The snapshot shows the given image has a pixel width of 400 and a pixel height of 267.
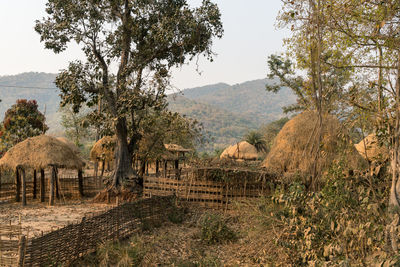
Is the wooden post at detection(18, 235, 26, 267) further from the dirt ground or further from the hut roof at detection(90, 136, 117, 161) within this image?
the hut roof at detection(90, 136, 117, 161)

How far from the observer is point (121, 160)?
1539cm

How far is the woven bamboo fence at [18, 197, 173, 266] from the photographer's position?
6.23 metres

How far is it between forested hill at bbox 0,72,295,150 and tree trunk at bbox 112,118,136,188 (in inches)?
2787

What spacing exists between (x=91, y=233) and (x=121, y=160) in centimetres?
795

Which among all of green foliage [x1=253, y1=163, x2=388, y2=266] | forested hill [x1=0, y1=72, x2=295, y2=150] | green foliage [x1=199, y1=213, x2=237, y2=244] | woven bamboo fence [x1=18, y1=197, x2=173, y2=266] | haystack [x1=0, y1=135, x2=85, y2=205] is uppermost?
forested hill [x1=0, y1=72, x2=295, y2=150]

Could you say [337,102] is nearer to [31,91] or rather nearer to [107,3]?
[107,3]

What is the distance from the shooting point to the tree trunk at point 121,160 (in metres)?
15.2

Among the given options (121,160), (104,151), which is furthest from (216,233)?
(104,151)

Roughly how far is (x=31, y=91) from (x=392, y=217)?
162718mm

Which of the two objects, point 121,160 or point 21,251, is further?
point 121,160

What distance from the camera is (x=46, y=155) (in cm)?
1484

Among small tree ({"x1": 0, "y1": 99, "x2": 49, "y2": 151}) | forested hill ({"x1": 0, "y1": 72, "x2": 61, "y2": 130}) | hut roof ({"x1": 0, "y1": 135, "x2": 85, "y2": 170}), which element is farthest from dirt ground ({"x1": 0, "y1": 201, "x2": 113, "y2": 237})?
forested hill ({"x1": 0, "y1": 72, "x2": 61, "y2": 130})

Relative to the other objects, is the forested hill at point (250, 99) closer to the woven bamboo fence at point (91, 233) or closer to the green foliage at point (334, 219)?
the woven bamboo fence at point (91, 233)

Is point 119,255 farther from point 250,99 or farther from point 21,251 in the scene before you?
point 250,99
